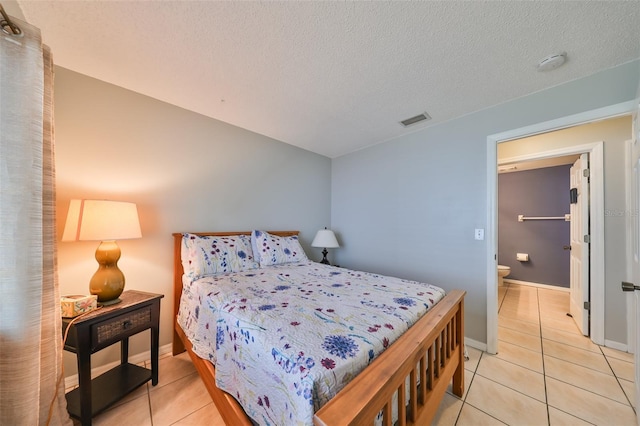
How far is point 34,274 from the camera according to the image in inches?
39.3

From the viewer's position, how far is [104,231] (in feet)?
4.87

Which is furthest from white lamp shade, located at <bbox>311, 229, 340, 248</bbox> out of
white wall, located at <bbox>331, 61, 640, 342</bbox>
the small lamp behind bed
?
white wall, located at <bbox>331, 61, 640, 342</bbox>

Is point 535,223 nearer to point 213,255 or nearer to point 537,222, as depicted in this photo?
point 537,222

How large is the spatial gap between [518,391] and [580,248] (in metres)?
1.98

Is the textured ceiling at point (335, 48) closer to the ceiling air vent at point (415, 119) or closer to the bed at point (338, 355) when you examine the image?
the ceiling air vent at point (415, 119)

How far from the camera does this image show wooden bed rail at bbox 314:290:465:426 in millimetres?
670

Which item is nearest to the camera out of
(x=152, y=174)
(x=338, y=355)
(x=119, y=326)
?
(x=338, y=355)

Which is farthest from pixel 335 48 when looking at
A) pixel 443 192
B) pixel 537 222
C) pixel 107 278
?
pixel 537 222

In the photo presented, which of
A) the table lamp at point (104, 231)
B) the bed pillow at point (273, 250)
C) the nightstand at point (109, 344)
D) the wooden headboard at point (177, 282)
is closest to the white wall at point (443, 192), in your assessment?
the bed pillow at point (273, 250)

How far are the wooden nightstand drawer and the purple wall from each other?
5936 mm

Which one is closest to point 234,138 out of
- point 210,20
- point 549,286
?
point 210,20

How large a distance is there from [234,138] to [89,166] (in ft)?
4.31

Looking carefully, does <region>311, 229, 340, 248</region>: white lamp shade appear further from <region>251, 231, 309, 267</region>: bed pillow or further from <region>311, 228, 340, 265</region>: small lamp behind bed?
<region>251, 231, 309, 267</region>: bed pillow

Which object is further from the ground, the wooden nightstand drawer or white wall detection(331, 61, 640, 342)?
white wall detection(331, 61, 640, 342)
